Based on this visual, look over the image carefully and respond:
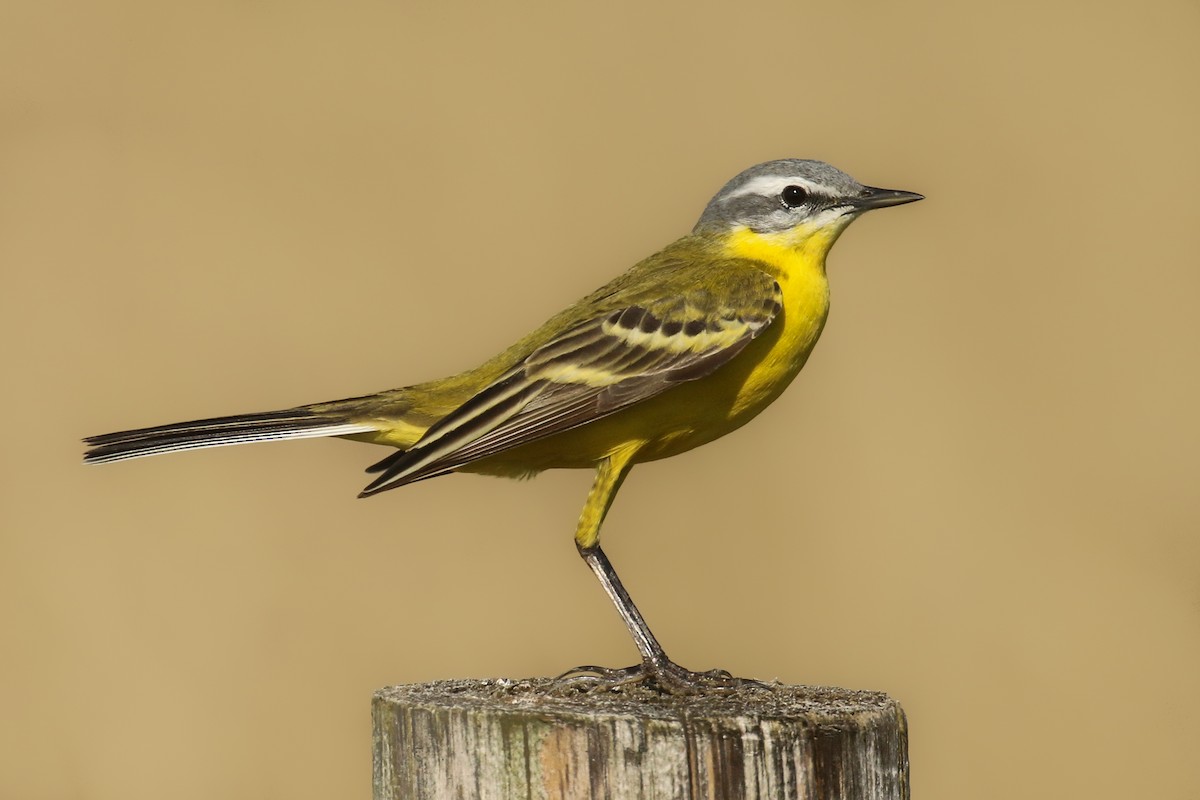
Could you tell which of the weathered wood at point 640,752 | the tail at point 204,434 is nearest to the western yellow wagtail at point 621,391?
the tail at point 204,434

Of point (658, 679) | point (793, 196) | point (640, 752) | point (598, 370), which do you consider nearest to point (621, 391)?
point (598, 370)

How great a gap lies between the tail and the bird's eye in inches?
71.9

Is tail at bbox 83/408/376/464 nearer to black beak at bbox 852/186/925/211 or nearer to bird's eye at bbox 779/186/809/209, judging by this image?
bird's eye at bbox 779/186/809/209

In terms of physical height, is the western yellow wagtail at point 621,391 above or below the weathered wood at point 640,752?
above

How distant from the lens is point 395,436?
544 centimetres

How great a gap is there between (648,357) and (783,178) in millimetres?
1106

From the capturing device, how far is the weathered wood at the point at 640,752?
3.44 metres

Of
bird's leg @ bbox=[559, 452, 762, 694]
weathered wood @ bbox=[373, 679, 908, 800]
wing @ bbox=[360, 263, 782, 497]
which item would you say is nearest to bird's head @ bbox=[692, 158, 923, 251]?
wing @ bbox=[360, 263, 782, 497]

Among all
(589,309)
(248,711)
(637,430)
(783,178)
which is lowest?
(248,711)

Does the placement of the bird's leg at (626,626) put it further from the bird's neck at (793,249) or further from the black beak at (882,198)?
the black beak at (882,198)

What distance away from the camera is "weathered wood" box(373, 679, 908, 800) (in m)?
3.44

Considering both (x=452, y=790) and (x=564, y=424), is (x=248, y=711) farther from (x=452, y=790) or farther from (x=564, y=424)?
(x=452, y=790)

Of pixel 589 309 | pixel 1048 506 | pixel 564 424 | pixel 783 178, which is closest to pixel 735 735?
pixel 564 424

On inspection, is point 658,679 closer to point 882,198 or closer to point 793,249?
point 793,249
